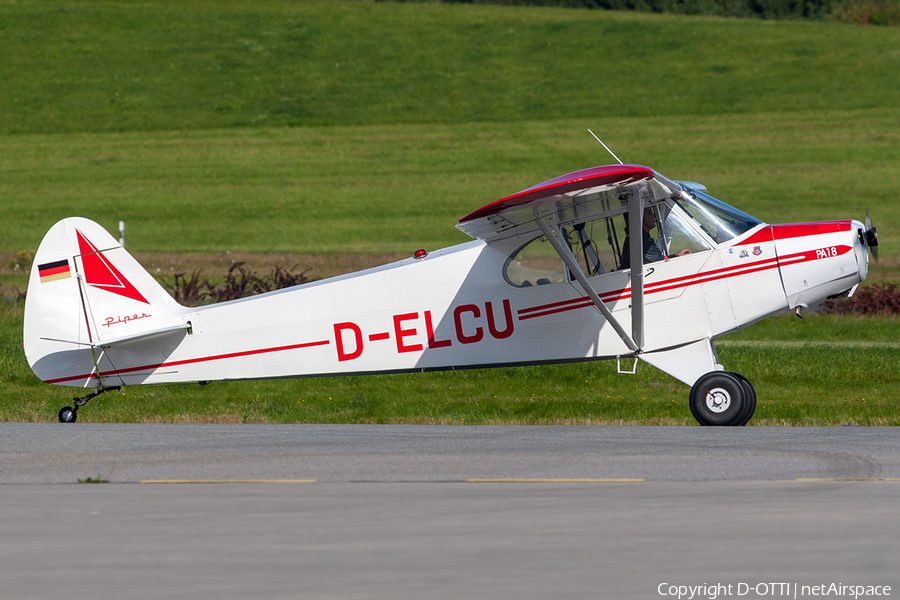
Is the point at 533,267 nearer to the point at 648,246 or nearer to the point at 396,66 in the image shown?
the point at 648,246

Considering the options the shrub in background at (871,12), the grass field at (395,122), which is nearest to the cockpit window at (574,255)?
the grass field at (395,122)

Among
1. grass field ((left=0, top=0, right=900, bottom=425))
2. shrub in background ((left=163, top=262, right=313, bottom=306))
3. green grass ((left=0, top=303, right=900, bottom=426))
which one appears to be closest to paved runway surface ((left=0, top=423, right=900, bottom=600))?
green grass ((left=0, top=303, right=900, bottom=426))

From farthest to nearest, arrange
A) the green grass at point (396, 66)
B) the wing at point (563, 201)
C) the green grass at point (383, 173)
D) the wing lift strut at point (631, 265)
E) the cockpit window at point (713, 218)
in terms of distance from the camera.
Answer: the green grass at point (396, 66) < the green grass at point (383, 173) < the cockpit window at point (713, 218) < the wing lift strut at point (631, 265) < the wing at point (563, 201)

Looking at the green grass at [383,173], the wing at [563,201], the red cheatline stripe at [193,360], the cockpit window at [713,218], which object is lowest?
the red cheatline stripe at [193,360]

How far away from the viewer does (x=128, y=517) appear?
6.43m

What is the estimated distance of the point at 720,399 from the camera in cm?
1059

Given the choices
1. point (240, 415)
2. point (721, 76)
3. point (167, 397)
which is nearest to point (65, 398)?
point (167, 397)

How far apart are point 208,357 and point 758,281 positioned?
560cm

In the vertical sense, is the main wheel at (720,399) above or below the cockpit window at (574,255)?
below

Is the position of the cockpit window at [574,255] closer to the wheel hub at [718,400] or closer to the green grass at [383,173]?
the wheel hub at [718,400]

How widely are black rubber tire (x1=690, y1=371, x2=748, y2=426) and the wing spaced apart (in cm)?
186

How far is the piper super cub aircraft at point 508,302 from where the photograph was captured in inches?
421

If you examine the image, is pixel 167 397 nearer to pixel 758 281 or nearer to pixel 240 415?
pixel 240 415

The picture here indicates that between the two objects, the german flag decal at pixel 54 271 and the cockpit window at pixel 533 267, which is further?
the german flag decal at pixel 54 271
